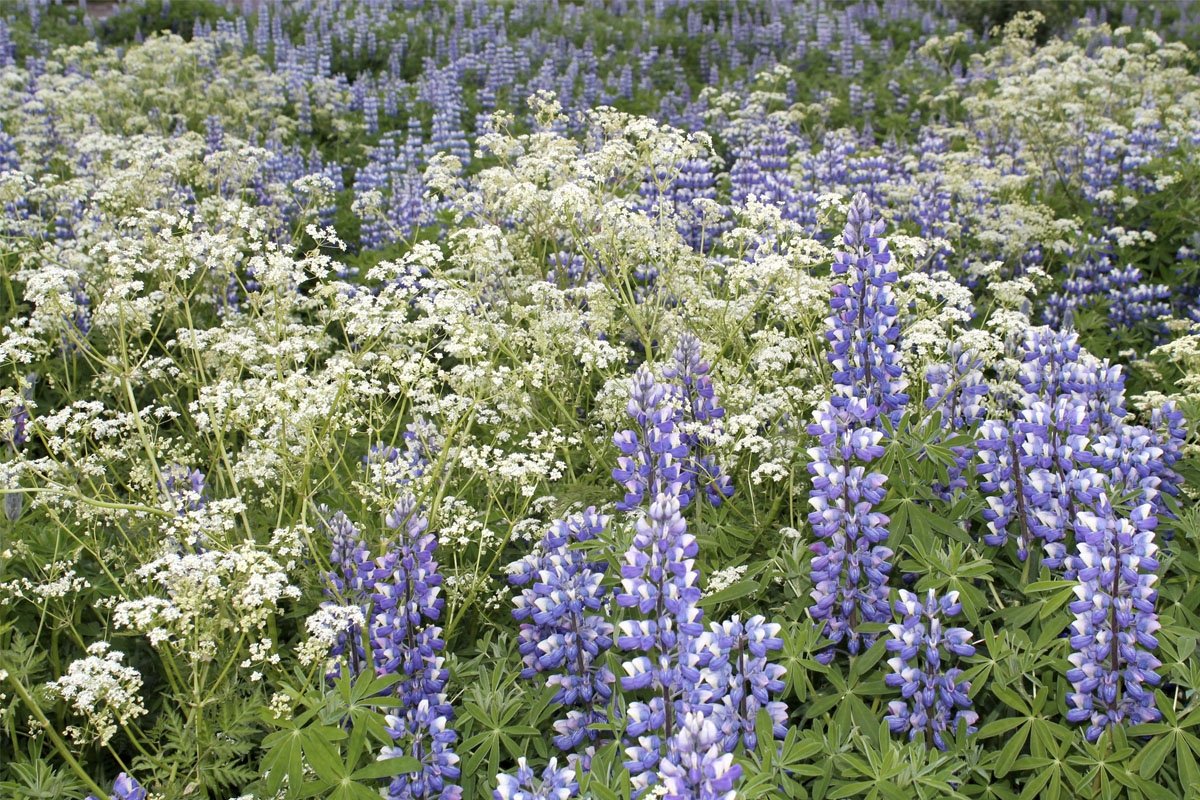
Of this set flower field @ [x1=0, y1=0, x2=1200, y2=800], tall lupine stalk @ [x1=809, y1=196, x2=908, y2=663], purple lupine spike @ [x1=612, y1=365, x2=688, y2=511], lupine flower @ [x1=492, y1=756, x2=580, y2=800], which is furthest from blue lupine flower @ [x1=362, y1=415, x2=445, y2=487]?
tall lupine stalk @ [x1=809, y1=196, x2=908, y2=663]

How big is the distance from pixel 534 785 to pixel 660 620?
50 cm

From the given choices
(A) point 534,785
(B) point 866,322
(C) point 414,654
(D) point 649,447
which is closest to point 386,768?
(A) point 534,785

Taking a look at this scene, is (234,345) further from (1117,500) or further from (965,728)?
(1117,500)

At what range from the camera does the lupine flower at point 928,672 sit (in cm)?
293

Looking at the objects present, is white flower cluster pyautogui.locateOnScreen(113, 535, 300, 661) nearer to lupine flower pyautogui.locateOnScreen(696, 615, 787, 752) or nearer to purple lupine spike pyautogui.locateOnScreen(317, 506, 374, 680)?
purple lupine spike pyautogui.locateOnScreen(317, 506, 374, 680)

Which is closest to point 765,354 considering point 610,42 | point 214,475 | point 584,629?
point 584,629

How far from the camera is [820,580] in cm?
322

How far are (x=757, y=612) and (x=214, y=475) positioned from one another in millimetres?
2721

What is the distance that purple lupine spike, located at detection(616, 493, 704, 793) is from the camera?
2.54m

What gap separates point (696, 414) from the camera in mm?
3973

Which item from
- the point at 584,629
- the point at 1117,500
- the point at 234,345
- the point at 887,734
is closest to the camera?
the point at 887,734

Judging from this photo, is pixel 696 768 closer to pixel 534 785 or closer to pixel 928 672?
pixel 534 785

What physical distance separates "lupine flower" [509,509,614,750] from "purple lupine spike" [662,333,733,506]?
0.72m

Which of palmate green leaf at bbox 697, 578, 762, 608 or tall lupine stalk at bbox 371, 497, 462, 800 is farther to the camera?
palmate green leaf at bbox 697, 578, 762, 608
